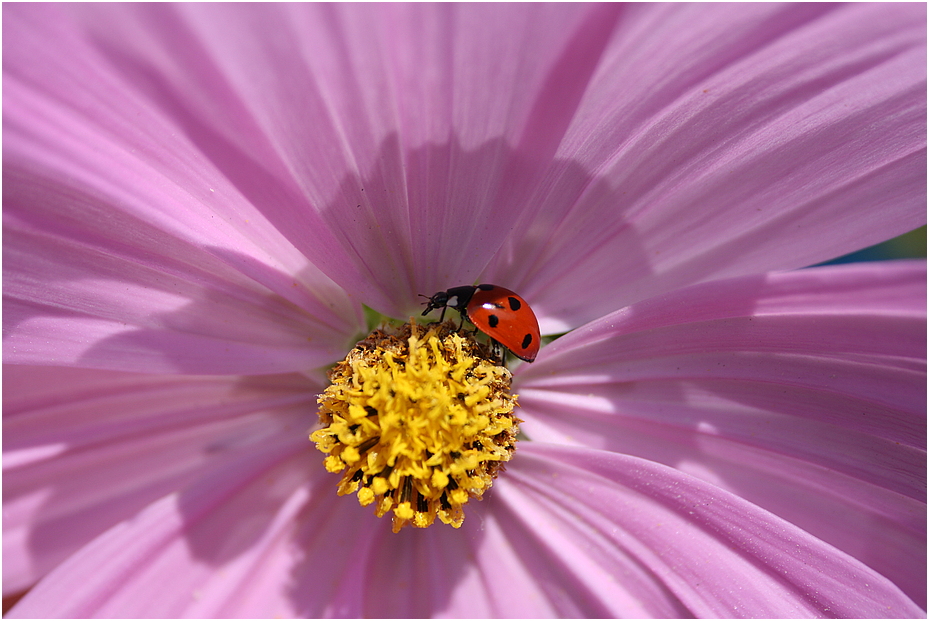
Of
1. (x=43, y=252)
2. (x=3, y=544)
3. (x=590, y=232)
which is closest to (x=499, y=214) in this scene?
(x=590, y=232)

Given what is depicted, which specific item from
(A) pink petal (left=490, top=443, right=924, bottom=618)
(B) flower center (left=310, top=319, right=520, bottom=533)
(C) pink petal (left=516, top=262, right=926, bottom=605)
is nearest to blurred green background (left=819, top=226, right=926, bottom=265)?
(C) pink petal (left=516, top=262, right=926, bottom=605)

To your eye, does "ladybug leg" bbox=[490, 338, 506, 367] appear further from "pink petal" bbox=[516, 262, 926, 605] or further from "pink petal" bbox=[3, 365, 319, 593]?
"pink petal" bbox=[3, 365, 319, 593]

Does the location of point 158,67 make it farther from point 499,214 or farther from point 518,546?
point 518,546

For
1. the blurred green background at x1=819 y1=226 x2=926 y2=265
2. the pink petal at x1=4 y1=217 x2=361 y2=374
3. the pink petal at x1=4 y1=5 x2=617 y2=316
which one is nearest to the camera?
the pink petal at x1=4 y1=5 x2=617 y2=316

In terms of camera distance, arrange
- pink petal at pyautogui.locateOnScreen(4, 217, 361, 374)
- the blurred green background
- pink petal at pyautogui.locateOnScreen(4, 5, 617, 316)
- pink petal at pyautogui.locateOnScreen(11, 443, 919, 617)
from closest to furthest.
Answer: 1. pink petal at pyautogui.locateOnScreen(4, 5, 617, 316)
2. pink petal at pyautogui.locateOnScreen(4, 217, 361, 374)
3. pink petal at pyautogui.locateOnScreen(11, 443, 919, 617)
4. the blurred green background

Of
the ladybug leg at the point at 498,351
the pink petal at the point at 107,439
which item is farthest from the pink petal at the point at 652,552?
the pink petal at the point at 107,439

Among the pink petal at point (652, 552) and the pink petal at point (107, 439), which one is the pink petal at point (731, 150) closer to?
the pink petal at point (652, 552)

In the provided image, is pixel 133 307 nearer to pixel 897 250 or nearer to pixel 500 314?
pixel 500 314
